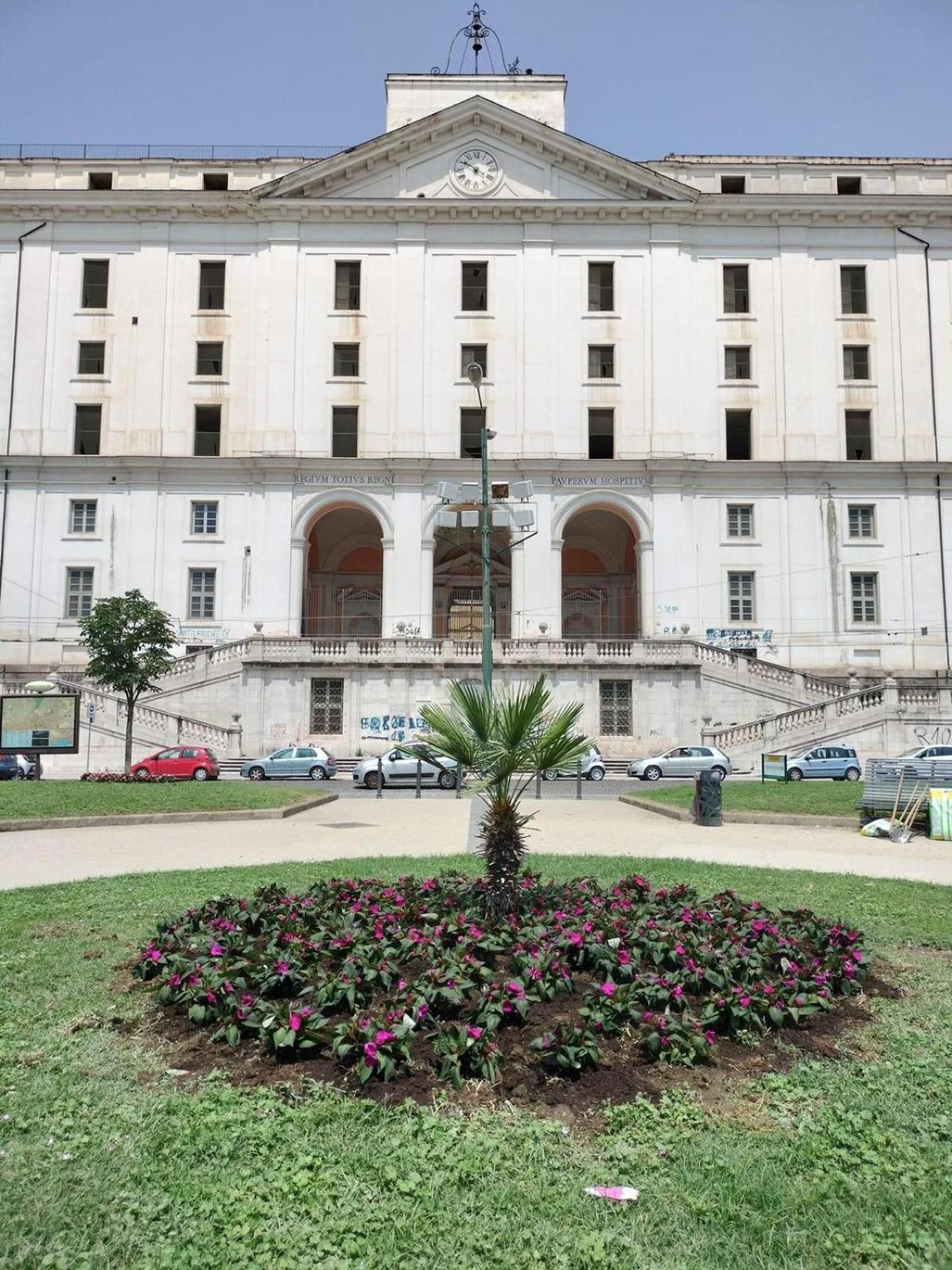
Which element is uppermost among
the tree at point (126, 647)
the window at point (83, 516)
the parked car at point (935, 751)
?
the window at point (83, 516)

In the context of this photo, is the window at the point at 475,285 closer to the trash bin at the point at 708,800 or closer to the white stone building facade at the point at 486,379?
the white stone building facade at the point at 486,379

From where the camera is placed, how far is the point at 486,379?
4303 cm

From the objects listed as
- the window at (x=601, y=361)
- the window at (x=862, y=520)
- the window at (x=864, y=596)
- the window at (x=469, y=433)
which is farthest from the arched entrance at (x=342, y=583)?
the window at (x=864, y=596)

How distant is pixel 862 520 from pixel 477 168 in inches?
1009

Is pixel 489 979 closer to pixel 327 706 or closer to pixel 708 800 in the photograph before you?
pixel 708 800

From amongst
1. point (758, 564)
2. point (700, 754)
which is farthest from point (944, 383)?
point (700, 754)

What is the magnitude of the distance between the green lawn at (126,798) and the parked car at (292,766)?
7.43 m

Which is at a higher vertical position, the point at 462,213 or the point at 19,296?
the point at 462,213

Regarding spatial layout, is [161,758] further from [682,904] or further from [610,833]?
[682,904]

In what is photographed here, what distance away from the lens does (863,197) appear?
143ft

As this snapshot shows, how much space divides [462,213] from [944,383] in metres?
25.2

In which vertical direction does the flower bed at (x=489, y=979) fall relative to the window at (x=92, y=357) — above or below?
below

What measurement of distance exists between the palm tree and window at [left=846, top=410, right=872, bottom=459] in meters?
41.8

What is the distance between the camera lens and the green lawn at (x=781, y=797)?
1934 cm
